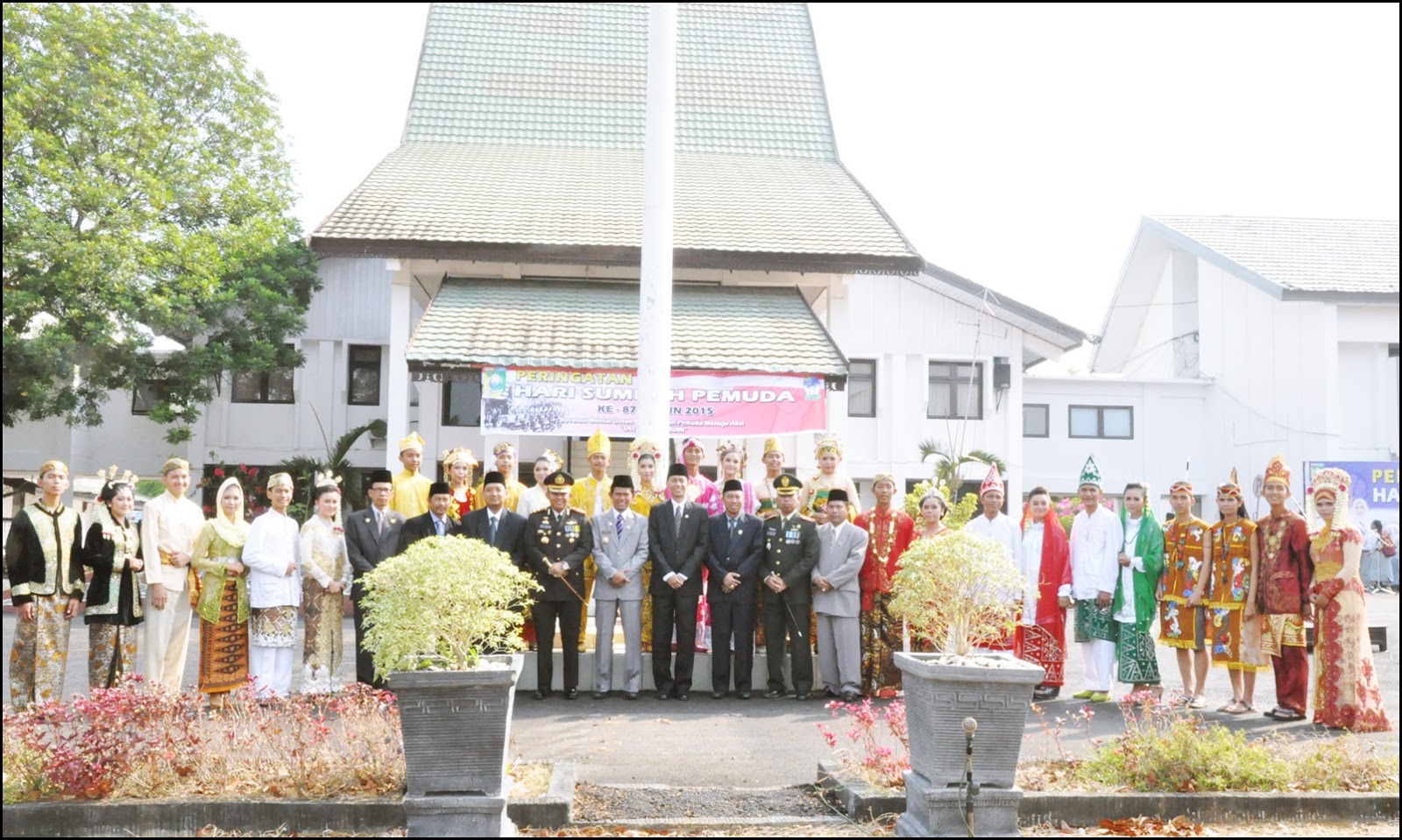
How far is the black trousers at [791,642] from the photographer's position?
10.1 meters

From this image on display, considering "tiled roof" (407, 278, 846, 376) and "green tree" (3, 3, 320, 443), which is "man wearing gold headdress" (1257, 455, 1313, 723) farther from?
"green tree" (3, 3, 320, 443)

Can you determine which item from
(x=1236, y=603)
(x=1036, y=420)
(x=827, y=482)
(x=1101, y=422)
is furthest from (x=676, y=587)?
(x=1101, y=422)

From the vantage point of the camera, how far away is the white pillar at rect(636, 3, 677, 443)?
448 inches

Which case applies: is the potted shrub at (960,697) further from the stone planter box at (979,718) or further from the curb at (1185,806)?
the curb at (1185,806)

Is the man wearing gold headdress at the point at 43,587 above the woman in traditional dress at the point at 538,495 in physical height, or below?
below

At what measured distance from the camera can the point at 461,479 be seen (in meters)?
10.8

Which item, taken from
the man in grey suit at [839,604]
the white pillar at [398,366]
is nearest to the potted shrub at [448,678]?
the man in grey suit at [839,604]

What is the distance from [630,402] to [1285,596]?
8.22m

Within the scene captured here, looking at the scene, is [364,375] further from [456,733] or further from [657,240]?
[456,733]

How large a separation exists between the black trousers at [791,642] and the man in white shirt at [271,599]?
386 cm

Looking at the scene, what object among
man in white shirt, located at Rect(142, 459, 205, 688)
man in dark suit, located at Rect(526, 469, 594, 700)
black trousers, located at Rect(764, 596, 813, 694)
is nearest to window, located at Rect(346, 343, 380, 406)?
man in white shirt, located at Rect(142, 459, 205, 688)

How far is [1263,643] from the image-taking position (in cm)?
943

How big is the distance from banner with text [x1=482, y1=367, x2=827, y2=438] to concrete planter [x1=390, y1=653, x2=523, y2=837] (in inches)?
366

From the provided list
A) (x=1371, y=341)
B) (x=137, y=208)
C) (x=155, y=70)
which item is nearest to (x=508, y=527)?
(x=137, y=208)
